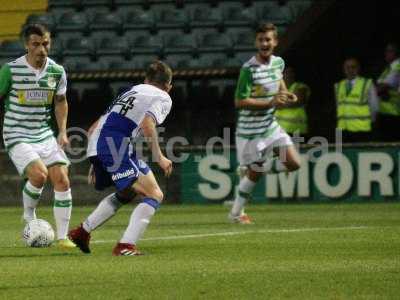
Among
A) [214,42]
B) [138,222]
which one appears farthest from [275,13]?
[138,222]

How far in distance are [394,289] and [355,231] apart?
183 inches

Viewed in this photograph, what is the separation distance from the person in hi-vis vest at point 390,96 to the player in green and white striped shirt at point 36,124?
7247 mm

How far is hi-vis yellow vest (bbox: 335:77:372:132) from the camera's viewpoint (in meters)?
17.5

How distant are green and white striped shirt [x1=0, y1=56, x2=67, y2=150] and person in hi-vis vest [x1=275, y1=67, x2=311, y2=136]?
7702 millimetres

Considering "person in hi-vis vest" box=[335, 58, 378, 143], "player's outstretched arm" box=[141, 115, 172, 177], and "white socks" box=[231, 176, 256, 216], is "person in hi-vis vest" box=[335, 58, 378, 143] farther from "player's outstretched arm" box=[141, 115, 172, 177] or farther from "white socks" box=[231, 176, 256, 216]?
"player's outstretched arm" box=[141, 115, 172, 177]

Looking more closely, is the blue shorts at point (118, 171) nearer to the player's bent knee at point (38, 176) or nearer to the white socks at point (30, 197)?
the player's bent knee at point (38, 176)

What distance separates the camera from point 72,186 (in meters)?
17.6

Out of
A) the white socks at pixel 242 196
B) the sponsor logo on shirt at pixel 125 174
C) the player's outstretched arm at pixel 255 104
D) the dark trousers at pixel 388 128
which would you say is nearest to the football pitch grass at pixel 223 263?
the white socks at pixel 242 196

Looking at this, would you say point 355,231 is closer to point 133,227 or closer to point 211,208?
point 133,227

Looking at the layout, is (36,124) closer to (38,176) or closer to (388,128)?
(38,176)

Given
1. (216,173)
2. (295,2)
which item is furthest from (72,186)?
(295,2)

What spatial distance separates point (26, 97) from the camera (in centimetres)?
1062

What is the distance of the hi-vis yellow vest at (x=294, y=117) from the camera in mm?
18172

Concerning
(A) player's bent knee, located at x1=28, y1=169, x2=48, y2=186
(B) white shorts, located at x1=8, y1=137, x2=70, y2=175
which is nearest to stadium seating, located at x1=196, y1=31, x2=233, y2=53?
(B) white shorts, located at x1=8, y1=137, x2=70, y2=175
